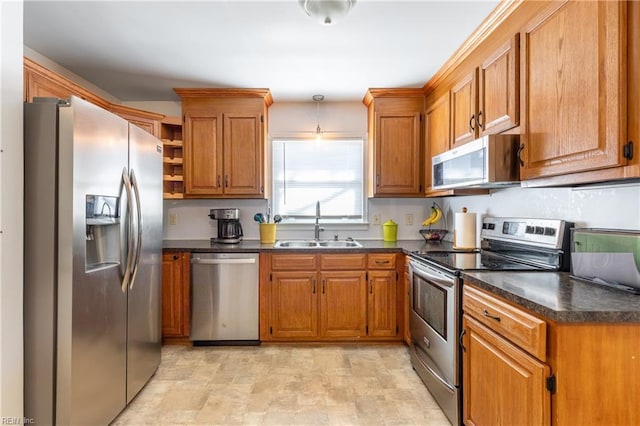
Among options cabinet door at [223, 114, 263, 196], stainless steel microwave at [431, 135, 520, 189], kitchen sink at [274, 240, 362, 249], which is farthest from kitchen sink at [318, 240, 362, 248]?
stainless steel microwave at [431, 135, 520, 189]

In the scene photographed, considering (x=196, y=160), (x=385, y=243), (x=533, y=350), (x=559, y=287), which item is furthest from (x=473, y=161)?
(x=196, y=160)

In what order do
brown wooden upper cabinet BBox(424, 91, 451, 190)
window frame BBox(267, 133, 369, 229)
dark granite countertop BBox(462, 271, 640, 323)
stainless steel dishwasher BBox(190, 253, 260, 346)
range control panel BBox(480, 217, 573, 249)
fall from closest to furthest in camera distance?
dark granite countertop BBox(462, 271, 640, 323) < range control panel BBox(480, 217, 573, 249) < brown wooden upper cabinet BBox(424, 91, 451, 190) < stainless steel dishwasher BBox(190, 253, 260, 346) < window frame BBox(267, 133, 369, 229)

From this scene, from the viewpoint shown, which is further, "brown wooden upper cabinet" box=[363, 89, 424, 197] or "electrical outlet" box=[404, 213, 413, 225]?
"electrical outlet" box=[404, 213, 413, 225]

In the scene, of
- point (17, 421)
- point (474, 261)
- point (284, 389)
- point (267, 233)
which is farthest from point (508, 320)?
point (267, 233)

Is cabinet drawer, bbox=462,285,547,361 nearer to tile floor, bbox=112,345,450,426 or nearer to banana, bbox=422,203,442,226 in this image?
tile floor, bbox=112,345,450,426

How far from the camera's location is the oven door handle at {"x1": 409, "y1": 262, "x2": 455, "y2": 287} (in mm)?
1940

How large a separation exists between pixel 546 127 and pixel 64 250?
230 cm

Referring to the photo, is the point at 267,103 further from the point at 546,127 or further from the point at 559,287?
the point at 559,287

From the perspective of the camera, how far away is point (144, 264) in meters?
2.27

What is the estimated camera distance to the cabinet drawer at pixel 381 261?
3.06 m

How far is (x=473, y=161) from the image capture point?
2102 mm

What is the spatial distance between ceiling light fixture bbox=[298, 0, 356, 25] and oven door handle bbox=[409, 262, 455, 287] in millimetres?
1514

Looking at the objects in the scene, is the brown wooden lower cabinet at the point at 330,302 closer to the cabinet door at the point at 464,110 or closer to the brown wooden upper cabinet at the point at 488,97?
the cabinet door at the point at 464,110

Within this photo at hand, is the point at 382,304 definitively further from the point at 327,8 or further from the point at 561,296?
the point at 327,8
